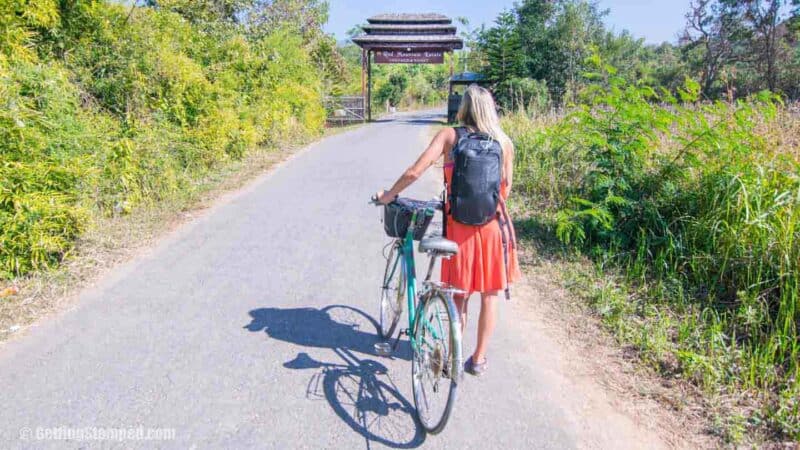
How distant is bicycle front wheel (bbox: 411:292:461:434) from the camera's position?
8.53 feet

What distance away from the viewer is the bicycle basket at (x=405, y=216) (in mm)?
3211

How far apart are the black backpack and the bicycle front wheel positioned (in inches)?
19.4

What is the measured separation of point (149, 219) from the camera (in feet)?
21.8

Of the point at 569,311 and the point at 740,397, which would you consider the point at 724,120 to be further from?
the point at 740,397

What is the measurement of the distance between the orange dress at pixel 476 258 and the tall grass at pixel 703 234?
1477mm

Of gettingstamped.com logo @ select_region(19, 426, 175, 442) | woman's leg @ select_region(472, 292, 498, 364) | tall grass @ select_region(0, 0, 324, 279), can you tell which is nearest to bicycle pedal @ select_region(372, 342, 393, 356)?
woman's leg @ select_region(472, 292, 498, 364)

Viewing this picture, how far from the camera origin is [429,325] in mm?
2887

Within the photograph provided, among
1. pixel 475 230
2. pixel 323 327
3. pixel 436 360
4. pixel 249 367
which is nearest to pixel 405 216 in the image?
pixel 475 230

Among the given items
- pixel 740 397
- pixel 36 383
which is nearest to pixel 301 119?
pixel 36 383

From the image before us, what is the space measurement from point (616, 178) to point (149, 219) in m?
5.65

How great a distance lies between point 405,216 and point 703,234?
10.1 ft

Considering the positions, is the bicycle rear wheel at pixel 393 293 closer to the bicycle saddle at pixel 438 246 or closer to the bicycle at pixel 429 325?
the bicycle at pixel 429 325

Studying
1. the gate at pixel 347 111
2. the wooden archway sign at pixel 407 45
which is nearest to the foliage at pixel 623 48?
the wooden archway sign at pixel 407 45

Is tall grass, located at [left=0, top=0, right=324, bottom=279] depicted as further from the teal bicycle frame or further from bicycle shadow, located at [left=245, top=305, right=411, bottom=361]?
the teal bicycle frame
